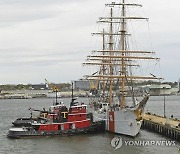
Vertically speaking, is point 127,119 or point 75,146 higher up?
point 127,119

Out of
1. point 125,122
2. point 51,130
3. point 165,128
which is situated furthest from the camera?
point 51,130

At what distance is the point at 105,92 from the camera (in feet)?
276

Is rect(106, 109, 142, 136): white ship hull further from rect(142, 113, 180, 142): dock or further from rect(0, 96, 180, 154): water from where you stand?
rect(142, 113, 180, 142): dock

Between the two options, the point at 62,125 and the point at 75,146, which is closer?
the point at 75,146

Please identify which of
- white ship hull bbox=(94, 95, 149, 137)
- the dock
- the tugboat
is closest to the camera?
the dock

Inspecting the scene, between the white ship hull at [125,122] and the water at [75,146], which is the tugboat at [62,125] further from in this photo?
the white ship hull at [125,122]

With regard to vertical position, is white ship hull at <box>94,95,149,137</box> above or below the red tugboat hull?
above

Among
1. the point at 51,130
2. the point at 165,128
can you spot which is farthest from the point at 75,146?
the point at 165,128

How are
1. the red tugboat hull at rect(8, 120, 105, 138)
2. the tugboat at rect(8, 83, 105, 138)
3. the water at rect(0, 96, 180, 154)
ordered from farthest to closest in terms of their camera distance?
the tugboat at rect(8, 83, 105, 138) → the red tugboat hull at rect(8, 120, 105, 138) → the water at rect(0, 96, 180, 154)

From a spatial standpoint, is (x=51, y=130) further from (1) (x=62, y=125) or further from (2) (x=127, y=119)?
(2) (x=127, y=119)

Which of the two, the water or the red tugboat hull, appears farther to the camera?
the red tugboat hull

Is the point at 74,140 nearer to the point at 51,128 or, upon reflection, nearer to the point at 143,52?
the point at 51,128

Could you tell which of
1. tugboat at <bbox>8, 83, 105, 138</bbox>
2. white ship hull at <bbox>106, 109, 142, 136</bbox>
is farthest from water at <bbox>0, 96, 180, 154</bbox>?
tugboat at <bbox>8, 83, 105, 138</bbox>

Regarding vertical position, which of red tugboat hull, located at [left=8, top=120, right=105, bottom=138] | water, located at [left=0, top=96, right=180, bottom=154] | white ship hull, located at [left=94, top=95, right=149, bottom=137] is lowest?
water, located at [left=0, top=96, right=180, bottom=154]
